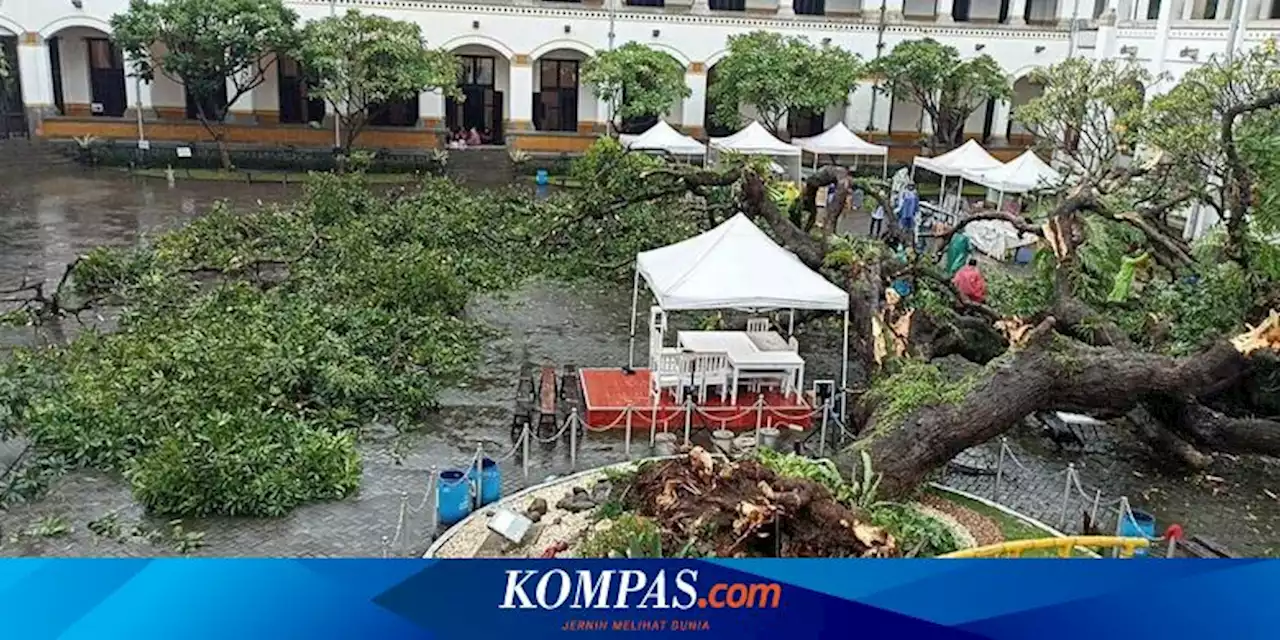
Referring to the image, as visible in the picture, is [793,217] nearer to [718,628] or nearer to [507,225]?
[507,225]

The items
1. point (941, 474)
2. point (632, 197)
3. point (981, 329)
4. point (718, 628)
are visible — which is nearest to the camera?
point (718, 628)

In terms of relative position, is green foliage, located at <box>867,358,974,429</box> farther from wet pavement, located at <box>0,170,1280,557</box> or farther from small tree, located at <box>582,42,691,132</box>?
small tree, located at <box>582,42,691,132</box>

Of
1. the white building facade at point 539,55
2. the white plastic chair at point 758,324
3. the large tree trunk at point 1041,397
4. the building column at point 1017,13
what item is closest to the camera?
the large tree trunk at point 1041,397

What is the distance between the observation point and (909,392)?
Answer: 1051 centimetres

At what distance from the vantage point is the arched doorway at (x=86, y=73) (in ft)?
110

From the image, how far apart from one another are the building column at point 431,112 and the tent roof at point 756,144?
10629 mm

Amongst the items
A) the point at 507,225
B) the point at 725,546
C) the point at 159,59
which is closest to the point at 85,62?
the point at 159,59

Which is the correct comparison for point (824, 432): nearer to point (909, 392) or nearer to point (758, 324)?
point (909, 392)

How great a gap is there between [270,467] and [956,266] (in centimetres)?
1283

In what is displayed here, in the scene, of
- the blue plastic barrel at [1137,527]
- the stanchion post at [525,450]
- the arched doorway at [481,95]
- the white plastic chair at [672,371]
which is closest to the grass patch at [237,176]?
the arched doorway at [481,95]

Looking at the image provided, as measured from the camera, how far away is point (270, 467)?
32.9ft

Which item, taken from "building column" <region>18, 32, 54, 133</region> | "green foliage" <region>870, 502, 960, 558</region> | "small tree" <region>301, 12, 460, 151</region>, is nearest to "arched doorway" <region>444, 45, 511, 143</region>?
"small tree" <region>301, 12, 460, 151</region>

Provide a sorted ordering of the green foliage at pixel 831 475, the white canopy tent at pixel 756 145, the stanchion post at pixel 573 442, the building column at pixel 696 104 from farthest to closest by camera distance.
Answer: the building column at pixel 696 104
the white canopy tent at pixel 756 145
the stanchion post at pixel 573 442
the green foliage at pixel 831 475

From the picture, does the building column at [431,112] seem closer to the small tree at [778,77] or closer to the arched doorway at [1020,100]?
the small tree at [778,77]
